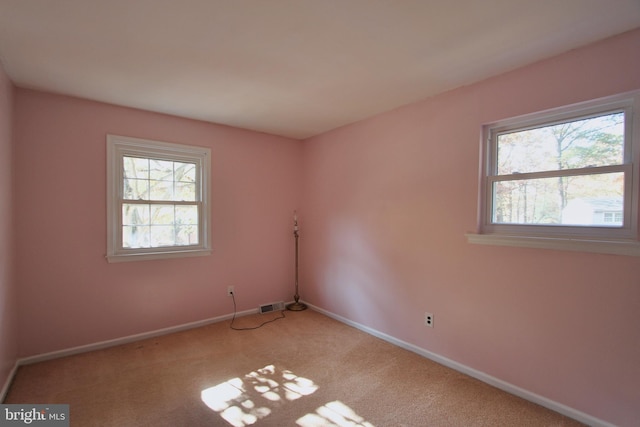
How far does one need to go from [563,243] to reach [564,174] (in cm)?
48

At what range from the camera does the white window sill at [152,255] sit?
2996mm

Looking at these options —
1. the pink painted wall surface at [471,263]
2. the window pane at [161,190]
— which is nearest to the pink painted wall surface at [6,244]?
the window pane at [161,190]

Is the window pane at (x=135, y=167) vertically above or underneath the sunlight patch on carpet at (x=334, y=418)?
above

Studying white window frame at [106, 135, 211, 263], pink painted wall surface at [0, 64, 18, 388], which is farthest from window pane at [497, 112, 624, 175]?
pink painted wall surface at [0, 64, 18, 388]

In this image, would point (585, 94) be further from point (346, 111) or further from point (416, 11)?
point (346, 111)

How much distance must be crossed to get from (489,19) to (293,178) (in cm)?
301

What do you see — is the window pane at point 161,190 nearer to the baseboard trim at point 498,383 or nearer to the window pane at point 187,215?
the window pane at point 187,215

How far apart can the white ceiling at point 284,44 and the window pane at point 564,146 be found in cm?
51

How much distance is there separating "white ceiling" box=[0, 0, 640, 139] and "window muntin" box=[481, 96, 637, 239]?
0.47 m

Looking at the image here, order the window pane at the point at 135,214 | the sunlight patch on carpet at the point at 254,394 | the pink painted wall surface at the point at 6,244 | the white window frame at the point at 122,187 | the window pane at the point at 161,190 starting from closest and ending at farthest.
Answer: the sunlight patch on carpet at the point at 254,394, the pink painted wall surface at the point at 6,244, the white window frame at the point at 122,187, the window pane at the point at 135,214, the window pane at the point at 161,190

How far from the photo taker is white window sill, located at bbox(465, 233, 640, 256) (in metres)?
1.75

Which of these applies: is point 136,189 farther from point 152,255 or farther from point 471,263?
point 471,263

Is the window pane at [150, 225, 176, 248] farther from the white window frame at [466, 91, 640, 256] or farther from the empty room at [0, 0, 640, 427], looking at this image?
the white window frame at [466, 91, 640, 256]

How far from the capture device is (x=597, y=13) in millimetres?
1604
